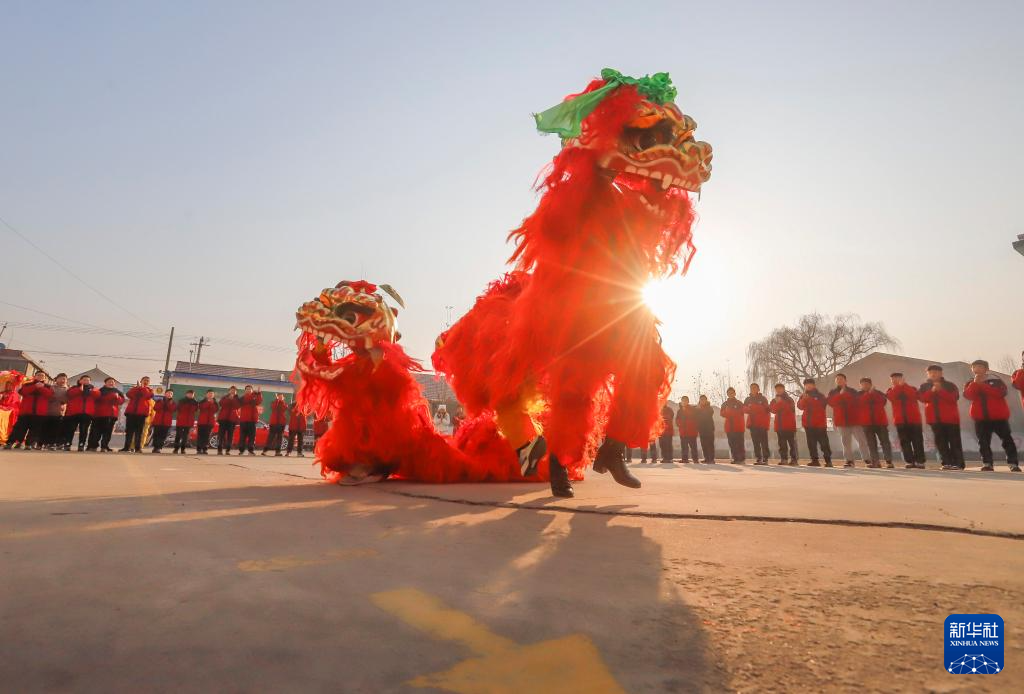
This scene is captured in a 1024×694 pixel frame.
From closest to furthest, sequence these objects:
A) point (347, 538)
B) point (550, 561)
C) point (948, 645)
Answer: point (948, 645) → point (550, 561) → point (347, 538)

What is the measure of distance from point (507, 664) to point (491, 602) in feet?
0.88

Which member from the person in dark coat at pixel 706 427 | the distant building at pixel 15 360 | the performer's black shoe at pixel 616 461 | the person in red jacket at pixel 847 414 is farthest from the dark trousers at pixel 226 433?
the distant building at pixel 15 360

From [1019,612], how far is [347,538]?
1.60m

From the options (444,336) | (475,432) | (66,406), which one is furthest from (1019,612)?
(66,406)

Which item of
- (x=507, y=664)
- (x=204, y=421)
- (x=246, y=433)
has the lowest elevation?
(x=507, y=664)

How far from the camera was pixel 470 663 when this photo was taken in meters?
0.79

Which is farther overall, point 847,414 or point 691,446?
point 691,446

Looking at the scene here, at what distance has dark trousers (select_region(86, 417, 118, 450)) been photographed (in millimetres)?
11797

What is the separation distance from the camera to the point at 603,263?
10.0 feet

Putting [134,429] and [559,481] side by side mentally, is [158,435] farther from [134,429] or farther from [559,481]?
[559,481]

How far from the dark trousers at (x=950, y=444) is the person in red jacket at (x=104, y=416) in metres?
15.9

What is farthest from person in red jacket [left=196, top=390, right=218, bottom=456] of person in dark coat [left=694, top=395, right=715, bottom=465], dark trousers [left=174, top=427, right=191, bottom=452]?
person in dark coat [left=694, top=395, right=715, bottom=465]

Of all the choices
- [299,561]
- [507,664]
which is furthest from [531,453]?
[507,664]

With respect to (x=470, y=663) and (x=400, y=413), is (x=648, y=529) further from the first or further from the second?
(x=400, y=413)
